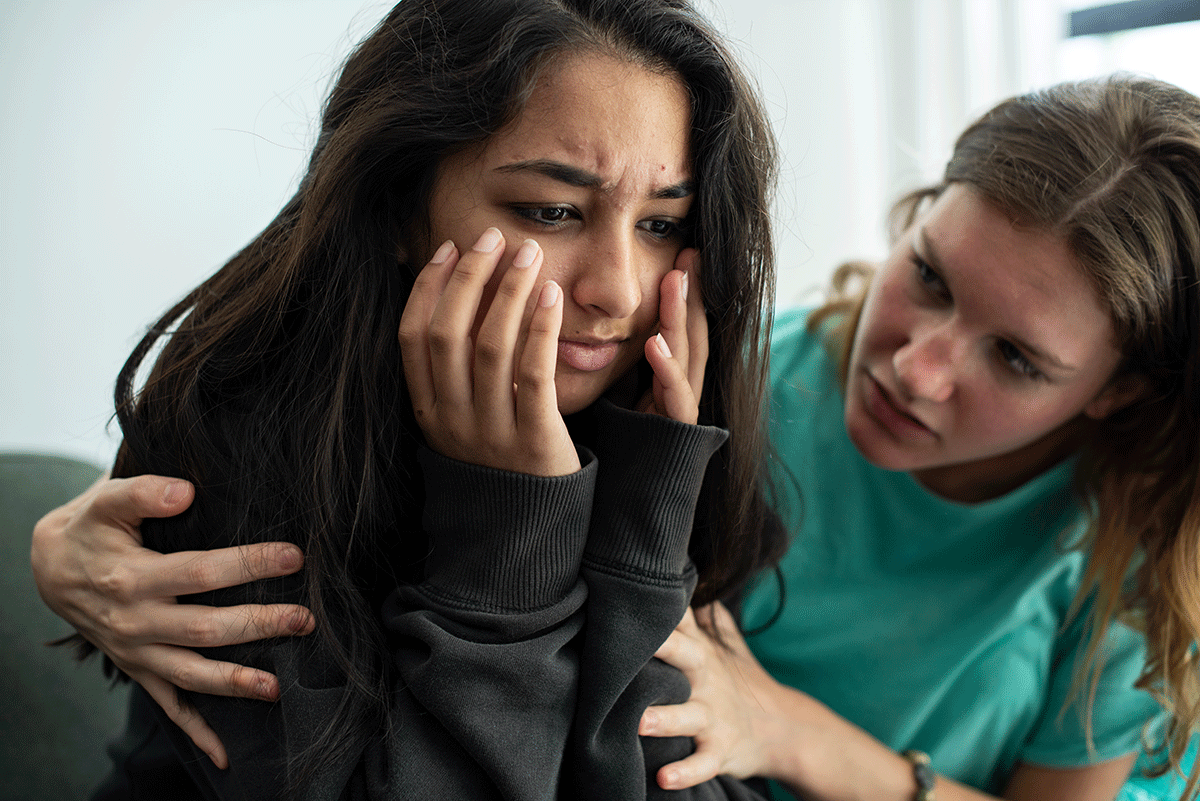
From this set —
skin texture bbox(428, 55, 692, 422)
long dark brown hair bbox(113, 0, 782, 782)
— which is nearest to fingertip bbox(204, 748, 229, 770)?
long dark brown hair bbox(113, 0, 782, 782)

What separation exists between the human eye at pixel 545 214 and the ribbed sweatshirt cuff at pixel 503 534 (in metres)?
0.23

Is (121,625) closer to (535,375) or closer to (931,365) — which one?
(535,375)

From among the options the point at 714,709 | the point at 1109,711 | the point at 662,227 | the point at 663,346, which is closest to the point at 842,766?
the point at 714,709

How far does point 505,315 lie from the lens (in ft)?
2.48

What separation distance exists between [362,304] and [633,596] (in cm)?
38

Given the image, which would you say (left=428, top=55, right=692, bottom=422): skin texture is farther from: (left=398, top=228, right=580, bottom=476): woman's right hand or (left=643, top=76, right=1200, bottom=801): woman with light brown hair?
(left=643, top=76, right=1200, bottom=801): woman with light brown hair

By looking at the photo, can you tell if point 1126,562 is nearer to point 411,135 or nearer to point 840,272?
point 840,272

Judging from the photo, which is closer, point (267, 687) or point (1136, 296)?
point (267, 687)

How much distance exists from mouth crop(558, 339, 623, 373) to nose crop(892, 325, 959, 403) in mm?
376

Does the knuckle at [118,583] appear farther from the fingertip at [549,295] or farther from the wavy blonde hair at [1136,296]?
the wavy blonde hair at [1136,296]

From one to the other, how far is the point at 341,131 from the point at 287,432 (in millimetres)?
296

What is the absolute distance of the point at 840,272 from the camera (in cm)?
147

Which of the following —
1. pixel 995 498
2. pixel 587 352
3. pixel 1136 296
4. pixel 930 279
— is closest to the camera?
pixel 587 352

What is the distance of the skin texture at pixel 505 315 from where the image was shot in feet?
2.48
